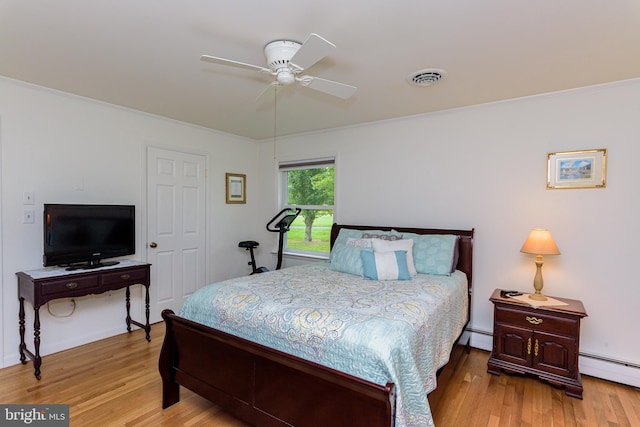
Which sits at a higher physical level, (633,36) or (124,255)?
(633,36)

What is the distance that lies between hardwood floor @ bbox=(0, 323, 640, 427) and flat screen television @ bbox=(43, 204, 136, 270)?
0.89m

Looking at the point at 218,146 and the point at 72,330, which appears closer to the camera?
the point at 72,330

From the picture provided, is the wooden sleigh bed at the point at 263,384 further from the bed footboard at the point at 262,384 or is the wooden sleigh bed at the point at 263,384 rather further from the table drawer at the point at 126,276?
the table drawer at the point at 126,276

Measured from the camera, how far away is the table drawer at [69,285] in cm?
258

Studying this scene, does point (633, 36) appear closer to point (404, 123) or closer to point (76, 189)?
point (404, 123)

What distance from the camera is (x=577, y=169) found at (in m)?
2.73

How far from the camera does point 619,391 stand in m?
2.45

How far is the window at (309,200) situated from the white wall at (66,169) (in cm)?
123

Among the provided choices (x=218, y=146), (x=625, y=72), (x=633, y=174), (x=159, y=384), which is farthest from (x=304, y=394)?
(x=218, y=146)

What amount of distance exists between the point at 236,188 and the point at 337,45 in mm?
2959

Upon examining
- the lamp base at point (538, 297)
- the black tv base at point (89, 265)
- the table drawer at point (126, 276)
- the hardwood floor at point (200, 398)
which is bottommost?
the hardwood floor at point (200, 398)

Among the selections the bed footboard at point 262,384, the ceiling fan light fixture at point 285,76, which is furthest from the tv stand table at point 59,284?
the ceiling fan light fixture at point 285,76

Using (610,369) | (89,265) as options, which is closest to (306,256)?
(89,265)

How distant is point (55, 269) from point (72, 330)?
67 centimetres
